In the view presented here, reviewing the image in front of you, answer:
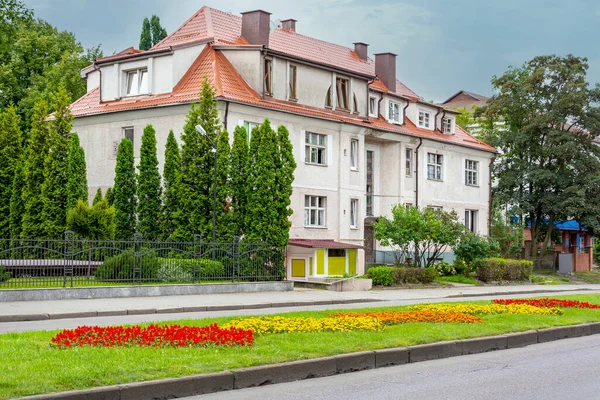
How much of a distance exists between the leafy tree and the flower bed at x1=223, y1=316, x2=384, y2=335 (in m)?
43.1

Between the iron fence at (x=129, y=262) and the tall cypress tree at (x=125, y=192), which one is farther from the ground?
the tall cypress tree at (x=125, y=192)

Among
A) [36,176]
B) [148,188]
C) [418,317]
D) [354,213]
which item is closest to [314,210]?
[354,213]

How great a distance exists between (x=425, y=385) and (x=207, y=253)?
1897 cm

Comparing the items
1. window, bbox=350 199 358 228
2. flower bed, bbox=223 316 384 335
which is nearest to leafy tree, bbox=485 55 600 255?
window, bbox=350 199 358 228

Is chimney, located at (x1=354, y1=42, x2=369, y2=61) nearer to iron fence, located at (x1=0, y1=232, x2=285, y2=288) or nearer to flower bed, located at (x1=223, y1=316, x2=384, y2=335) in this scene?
iron fence, located at (x1=0, y1=232, x2=285, y2=288)

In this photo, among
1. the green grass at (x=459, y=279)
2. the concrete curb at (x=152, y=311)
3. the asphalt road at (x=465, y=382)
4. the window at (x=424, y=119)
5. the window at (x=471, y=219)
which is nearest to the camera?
the asphalt road at (x=465, y=382)

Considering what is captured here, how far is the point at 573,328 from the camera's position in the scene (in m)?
17.2

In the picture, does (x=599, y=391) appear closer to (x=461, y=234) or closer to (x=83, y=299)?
(x=83, y=299)

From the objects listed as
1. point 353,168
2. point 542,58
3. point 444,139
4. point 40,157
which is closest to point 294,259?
point 353,168

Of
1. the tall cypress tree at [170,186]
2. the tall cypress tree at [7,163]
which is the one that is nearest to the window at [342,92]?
the tall cypress tree at [170,186]

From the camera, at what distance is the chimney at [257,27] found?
4191cm

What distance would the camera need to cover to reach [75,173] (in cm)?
3653

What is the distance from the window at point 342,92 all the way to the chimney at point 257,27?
4.09m

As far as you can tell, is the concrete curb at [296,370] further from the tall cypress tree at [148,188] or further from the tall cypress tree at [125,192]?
the tall cypress tree at [125,192]
